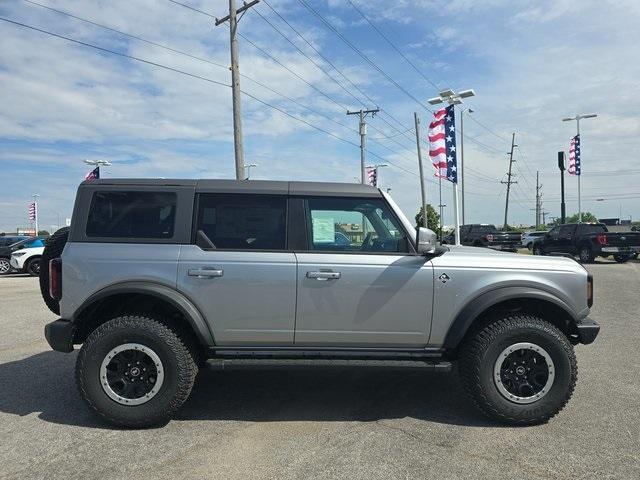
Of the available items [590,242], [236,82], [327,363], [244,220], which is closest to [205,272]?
[244,220]

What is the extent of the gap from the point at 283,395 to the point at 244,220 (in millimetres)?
1757

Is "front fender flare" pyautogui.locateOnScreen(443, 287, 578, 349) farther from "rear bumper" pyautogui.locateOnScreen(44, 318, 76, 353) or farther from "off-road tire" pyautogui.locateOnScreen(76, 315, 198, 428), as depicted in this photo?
"rear bumper" pyautogui.locateOnScreen(44, 318, 76, 353)

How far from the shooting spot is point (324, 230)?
442cm

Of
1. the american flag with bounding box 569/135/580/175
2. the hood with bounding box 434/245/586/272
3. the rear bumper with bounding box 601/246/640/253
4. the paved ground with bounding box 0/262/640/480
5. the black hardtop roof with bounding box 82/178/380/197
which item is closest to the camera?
the paved ground with bounding box 0/262/640/480

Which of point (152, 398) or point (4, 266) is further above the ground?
point (4, 266)

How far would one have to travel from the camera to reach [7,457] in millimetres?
3641

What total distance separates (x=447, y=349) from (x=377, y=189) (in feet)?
4.83

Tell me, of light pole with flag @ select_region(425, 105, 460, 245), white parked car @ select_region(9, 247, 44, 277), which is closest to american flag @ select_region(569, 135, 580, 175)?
light pole with flag @ select_region(425, 105, 460, 245)

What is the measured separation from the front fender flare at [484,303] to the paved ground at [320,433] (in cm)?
56

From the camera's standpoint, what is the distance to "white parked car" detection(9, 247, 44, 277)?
18.9 meters

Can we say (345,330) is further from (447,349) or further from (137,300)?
(137,300)

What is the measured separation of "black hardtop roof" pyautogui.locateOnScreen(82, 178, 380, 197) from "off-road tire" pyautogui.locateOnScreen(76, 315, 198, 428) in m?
1.20

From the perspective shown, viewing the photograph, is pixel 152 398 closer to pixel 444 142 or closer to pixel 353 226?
pixel 353 226

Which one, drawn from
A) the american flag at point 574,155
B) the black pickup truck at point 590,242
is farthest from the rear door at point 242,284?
the american flag at point 574,155
